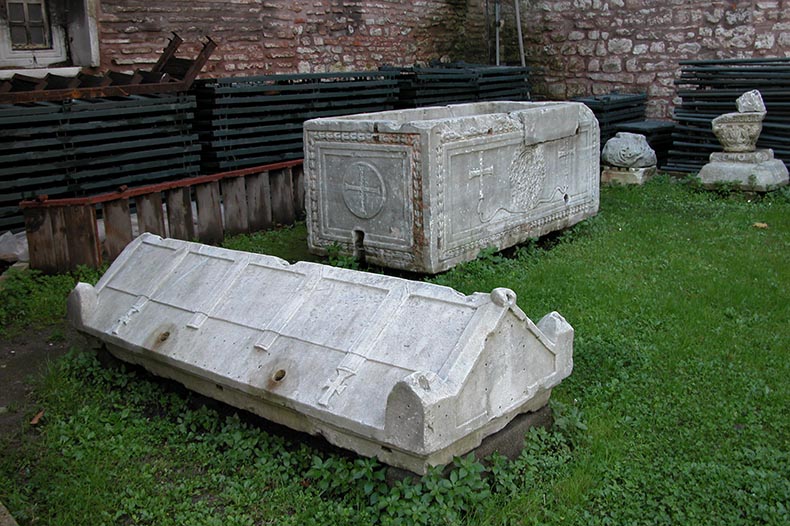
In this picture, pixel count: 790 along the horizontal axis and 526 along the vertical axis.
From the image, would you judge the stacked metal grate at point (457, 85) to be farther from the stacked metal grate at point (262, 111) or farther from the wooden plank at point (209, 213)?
the wooden plank at point (209, 213)

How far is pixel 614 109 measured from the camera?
10.7 m

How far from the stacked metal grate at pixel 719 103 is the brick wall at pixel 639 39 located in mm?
798

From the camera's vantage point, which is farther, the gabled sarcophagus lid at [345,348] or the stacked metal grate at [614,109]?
the stacked metal grate at [614,109]

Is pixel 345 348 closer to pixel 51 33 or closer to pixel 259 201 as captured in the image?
pixel 259 201

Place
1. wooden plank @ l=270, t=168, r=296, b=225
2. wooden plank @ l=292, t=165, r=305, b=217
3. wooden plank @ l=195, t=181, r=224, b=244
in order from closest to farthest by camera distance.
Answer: wooden plank @ l=195, t=181, r=224, b=244
wooden plank @ l=270, t=168, r=296, b=225
wooden plank @ l=292, t=165, r=305, b=217

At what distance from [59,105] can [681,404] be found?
5475 mm

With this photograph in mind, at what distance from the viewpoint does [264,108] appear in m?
8.20

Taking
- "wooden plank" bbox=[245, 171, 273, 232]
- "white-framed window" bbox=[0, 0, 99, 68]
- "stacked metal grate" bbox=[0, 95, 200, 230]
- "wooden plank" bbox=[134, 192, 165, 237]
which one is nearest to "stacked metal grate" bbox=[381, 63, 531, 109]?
"wooden plank" bbox=[245, 171, 273, 232]

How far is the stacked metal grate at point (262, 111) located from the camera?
792cm

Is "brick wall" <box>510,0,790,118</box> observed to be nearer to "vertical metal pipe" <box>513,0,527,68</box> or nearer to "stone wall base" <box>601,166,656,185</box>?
"vertical metal pipe" <box>513,0,527,68</box>

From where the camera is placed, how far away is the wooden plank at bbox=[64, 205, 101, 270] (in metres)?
5.94

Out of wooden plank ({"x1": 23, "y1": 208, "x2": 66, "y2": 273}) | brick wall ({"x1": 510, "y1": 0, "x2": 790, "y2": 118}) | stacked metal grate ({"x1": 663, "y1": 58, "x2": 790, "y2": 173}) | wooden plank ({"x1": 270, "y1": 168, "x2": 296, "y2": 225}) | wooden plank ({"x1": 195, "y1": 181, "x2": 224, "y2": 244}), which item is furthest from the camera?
brick wall ({"x1": 510, "y1": 0, "x2": 790, "y2": 118})

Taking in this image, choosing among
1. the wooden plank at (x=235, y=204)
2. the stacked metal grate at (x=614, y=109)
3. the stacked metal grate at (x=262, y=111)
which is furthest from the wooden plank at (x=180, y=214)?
the stacked metal grate at (x=614, y=109)

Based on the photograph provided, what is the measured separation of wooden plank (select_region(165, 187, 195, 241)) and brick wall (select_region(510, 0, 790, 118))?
744 cm
